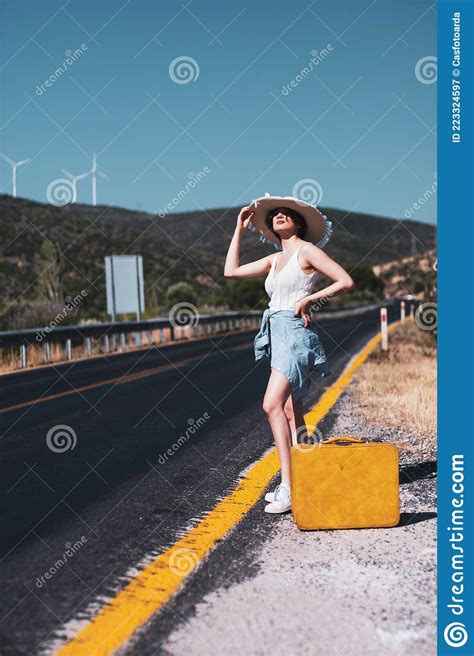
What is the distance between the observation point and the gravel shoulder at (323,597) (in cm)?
307

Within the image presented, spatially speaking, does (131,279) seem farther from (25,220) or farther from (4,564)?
(25,220)

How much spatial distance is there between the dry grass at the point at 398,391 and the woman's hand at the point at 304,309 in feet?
9.73

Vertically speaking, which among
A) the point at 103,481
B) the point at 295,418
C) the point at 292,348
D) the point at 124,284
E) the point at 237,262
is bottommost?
the point at 103,481

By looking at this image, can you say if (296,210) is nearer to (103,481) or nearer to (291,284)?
(291,284)

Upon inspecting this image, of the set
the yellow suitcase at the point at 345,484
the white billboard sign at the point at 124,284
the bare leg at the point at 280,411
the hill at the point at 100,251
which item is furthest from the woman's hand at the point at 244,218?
the white billboard sign at the point at 124,284

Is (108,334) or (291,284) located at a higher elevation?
(291,284)

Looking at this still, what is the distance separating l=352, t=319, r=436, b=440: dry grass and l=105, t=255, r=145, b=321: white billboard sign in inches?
552

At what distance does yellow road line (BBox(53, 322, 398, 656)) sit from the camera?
10.5 ft

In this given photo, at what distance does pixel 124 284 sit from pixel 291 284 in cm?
2642

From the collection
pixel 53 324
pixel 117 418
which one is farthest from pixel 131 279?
pixel 117 418

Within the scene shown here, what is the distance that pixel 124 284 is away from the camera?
3100 cm

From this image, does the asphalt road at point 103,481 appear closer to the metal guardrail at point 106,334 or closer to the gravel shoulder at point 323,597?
the gravel shoulder at point 323,597

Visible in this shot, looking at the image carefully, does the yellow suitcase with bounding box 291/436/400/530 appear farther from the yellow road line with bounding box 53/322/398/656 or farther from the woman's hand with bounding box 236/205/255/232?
the woman's hand with bounding box 236/205/255/232

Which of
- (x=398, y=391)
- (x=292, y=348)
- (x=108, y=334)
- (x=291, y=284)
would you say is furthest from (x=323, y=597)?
(x=108, y=334)
